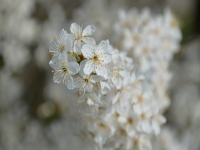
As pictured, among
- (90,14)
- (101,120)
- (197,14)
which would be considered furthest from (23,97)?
(197,14)

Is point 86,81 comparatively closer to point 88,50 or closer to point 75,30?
point 88,50

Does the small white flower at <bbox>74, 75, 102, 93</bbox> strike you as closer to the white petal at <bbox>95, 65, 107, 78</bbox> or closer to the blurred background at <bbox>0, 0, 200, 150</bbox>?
the white petal at <bbox>95, 65, 107, 78</bbox>

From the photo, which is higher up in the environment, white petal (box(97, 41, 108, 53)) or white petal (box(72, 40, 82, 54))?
white petal (box(97, 41, 108, 53))

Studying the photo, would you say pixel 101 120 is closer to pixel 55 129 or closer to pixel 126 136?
pixel 126 136

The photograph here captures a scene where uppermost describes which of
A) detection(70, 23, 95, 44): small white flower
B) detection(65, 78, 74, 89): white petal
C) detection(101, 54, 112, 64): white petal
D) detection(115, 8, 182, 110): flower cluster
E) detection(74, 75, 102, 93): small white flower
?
detection(115, 8, 182, 110): flower cluster

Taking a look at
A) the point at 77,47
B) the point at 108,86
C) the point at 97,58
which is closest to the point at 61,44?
the point at 77,47

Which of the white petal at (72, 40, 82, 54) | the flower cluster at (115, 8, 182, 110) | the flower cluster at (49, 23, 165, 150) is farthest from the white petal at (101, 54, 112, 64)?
the flower cluster at (115, 8, 182, 110)
